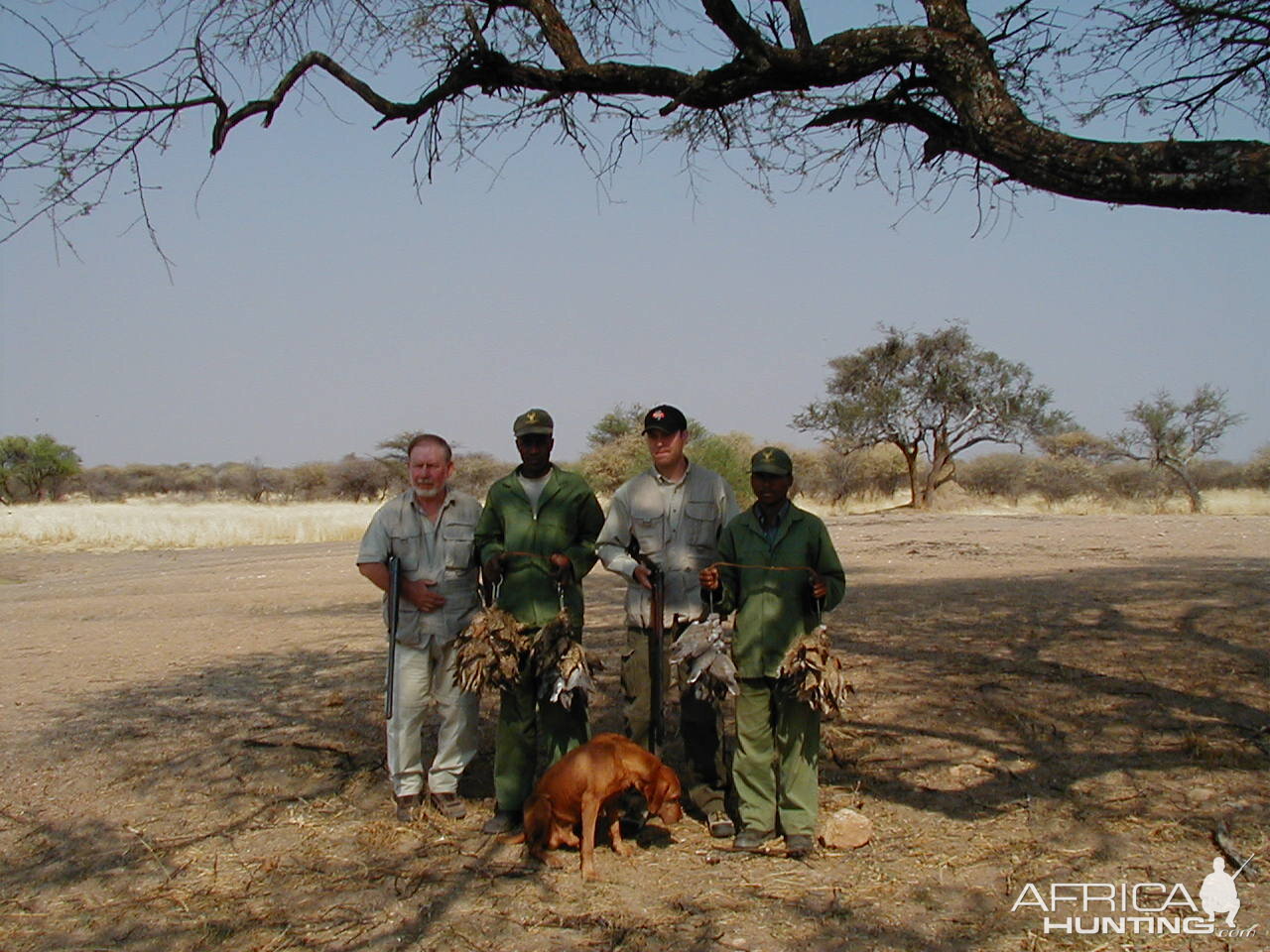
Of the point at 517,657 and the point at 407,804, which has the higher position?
the point at 517,657

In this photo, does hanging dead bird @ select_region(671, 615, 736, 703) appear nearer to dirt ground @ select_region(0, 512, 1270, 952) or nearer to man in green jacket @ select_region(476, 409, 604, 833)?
man in green jacket @ select_region(476, 409, 604, 833)

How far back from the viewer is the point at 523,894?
171 inches

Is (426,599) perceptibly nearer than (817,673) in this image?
No

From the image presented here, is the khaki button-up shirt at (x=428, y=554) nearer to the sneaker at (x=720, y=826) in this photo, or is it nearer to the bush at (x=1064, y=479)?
the sneaker at (x=720, y=826)

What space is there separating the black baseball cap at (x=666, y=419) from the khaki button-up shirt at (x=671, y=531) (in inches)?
8.2

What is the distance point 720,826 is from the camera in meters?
4.96

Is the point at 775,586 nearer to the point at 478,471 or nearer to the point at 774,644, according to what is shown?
the point at 774,644

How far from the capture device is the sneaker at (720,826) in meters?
4.94

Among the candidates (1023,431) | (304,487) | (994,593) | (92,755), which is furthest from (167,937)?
(304,487)

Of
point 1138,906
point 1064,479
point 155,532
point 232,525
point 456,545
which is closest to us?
point 1138,906

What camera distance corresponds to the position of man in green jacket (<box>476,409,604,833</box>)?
16.7 feet

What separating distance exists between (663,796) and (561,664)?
0.73m

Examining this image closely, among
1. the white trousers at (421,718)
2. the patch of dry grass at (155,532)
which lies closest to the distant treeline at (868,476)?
the patch of dry grass at (155,532)

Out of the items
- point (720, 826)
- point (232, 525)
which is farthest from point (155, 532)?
point (720, 826)
